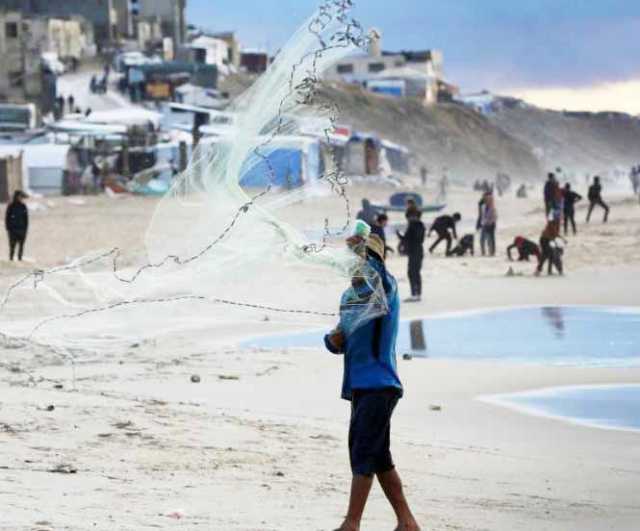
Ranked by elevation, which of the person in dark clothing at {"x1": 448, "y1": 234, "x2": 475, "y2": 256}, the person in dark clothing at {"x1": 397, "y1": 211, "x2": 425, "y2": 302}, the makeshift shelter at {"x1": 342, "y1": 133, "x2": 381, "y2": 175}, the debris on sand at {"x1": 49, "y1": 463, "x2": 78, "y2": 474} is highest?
the makeshift shelter at {"x1": 342, "y1": 133, "x2": 381, "y2": 175}

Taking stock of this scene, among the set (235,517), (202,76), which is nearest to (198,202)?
(235,517)

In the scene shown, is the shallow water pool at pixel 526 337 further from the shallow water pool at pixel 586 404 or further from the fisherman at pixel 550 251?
the fisherman at pixel 550 251

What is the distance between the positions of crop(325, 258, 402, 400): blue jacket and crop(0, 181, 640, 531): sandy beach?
30.6 inches

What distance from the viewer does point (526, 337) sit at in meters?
17.2

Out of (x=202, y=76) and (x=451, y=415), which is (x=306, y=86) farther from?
(x=202, y=76)

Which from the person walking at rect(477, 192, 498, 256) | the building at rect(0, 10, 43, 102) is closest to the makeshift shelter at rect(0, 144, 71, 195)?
the building at rect(0, 10, 43, 102)

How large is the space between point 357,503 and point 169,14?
12018 cm

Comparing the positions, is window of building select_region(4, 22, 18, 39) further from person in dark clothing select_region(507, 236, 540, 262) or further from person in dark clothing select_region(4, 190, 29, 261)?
person in dark clothing select_region(507, 236, 540, 262)

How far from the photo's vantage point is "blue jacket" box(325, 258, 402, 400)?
7.26 m

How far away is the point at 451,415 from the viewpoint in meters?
11.8

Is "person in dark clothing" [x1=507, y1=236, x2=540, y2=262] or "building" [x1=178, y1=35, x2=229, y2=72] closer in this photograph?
"person in dark clothing" [x1=507, y1=236, x2=540, y2=262]

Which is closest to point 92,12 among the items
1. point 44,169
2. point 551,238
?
point 44,169

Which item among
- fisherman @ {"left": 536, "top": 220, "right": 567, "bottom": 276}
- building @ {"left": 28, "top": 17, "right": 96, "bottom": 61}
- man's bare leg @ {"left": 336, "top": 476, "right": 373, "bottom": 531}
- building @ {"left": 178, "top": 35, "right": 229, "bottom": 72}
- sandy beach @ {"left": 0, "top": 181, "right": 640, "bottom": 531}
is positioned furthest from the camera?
building @ {"left": 178, "top": 35, "right": 229, "bottom": 72}

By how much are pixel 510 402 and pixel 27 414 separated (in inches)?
165
